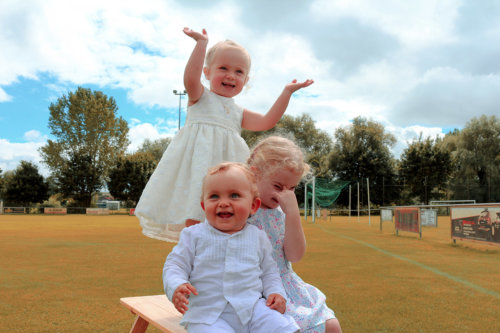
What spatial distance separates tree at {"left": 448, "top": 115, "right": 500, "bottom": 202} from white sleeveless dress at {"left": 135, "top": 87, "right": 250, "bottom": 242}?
120 ft

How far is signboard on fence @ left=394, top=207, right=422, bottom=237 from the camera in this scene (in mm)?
12859

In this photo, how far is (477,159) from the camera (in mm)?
36031

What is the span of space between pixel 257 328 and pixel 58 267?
6228 millimetres

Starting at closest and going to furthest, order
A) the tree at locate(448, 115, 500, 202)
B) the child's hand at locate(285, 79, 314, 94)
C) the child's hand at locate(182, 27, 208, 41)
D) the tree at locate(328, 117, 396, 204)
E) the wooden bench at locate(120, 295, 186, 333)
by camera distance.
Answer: the wooden bench at locate(120, 295, 186, 333) < the child's hand at locate(182, 27, 208, 41) < the child's hand at locate(285, 79, 314, 94) < the tree at locate(448, 115, 500, 202) < the tree at locate(328, 117, 396, 204)

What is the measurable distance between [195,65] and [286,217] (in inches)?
51.6

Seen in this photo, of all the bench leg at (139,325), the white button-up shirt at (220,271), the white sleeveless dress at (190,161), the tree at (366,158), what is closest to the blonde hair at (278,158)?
the white button-up shirt at (220,271)

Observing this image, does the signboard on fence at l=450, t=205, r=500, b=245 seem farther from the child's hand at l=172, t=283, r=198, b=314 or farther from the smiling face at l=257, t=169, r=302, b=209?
the child's hand at l=172, t=283, r=198, b=314

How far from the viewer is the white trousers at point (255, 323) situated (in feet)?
5.45

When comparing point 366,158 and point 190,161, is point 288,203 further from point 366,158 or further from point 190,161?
point 366,158

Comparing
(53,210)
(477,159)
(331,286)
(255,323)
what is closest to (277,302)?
(255,323)

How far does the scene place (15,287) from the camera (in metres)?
5.25

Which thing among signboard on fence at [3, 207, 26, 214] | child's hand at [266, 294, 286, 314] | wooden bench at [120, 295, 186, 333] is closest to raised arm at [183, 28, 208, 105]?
wooden bench at [120, 295, 186, 333]

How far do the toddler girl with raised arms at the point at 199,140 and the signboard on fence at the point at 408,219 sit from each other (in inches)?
445

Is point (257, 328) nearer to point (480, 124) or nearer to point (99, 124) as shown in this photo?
point (480, 124)
